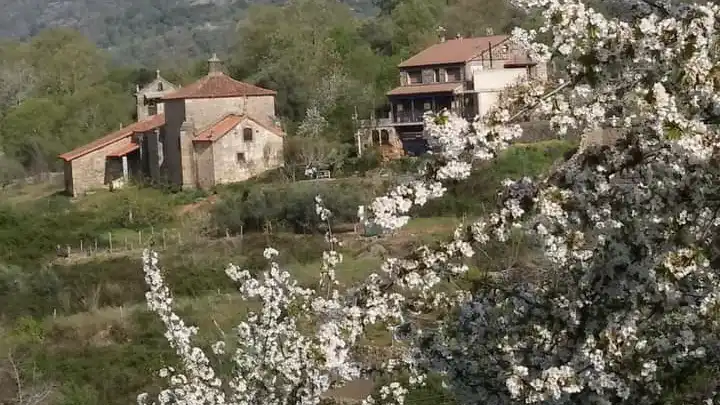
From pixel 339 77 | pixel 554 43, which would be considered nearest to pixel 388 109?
pixel 339 77

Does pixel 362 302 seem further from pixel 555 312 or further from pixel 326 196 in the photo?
pixel 326 196

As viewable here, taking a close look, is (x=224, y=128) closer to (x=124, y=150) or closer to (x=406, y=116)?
(x=124, y=150)

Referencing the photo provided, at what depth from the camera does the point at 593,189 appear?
14.3ft

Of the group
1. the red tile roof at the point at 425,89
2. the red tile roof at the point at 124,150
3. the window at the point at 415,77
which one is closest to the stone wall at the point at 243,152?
the red tile roof at the point at 425,89

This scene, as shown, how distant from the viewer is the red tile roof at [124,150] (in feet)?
132

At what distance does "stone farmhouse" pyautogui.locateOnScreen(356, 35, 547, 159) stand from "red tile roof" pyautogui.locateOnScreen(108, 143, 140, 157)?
7271 mm

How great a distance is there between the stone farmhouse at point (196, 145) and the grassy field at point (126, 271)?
5.07 ft

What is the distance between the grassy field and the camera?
703 inches

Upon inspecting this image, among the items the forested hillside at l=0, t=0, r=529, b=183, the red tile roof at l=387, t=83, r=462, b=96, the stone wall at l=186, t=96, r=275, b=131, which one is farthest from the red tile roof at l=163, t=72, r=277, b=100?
the red tile roof at l=387, t=83, r=462, b=96

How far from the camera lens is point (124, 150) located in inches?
1590

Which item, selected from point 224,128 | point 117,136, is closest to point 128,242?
point 224,128

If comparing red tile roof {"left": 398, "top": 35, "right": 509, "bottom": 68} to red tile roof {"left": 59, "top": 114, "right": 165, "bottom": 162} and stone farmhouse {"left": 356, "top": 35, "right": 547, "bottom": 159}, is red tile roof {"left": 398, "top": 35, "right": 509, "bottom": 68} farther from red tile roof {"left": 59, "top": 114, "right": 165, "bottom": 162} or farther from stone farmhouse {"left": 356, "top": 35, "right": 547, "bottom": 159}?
red tile roof {"left": 59, "top": 114, "right": 165, "bottom": 162}

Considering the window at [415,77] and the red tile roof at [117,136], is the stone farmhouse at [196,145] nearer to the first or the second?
the red tile roof at [117,136]

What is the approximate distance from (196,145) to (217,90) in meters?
1.96
